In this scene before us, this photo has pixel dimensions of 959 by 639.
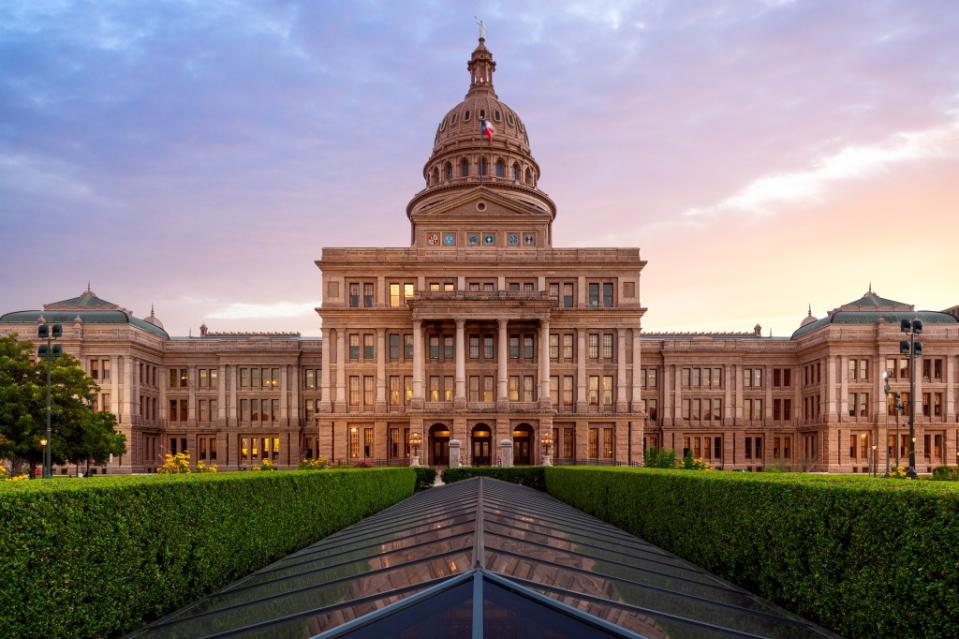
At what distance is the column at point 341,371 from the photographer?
62188 millimetres

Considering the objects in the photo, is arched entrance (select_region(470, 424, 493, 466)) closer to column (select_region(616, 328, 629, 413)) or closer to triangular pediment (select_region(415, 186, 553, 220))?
column (select_region(616, 328, 629, 413))

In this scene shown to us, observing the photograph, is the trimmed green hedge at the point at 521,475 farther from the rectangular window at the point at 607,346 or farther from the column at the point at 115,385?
the column at the point at 115,385

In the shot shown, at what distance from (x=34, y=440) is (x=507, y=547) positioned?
152ft

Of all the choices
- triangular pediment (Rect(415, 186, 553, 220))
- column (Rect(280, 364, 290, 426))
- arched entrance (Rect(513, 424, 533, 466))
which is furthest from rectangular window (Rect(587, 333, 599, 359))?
column (Rect(280, 364, 290, 426))

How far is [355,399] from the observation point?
62.9 metres

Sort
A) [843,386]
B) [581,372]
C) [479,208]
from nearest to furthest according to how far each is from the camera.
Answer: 1. [581,372]
2. [479,208]
3. [843,386]

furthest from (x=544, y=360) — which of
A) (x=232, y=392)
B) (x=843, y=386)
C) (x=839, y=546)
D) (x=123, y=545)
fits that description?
(x=123, y=545)

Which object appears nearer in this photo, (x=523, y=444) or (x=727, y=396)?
(x=523, y=444)

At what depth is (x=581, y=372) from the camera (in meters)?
63.2

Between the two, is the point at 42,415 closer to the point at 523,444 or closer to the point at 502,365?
the point at 502,365

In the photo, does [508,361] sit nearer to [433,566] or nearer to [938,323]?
[938,323]

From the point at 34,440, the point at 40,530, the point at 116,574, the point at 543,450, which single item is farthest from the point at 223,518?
the point at 543,450

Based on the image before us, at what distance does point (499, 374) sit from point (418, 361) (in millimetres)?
7935

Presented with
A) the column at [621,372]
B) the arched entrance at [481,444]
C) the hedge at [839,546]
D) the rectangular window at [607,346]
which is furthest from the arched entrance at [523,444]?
the hedge at [839,546]
